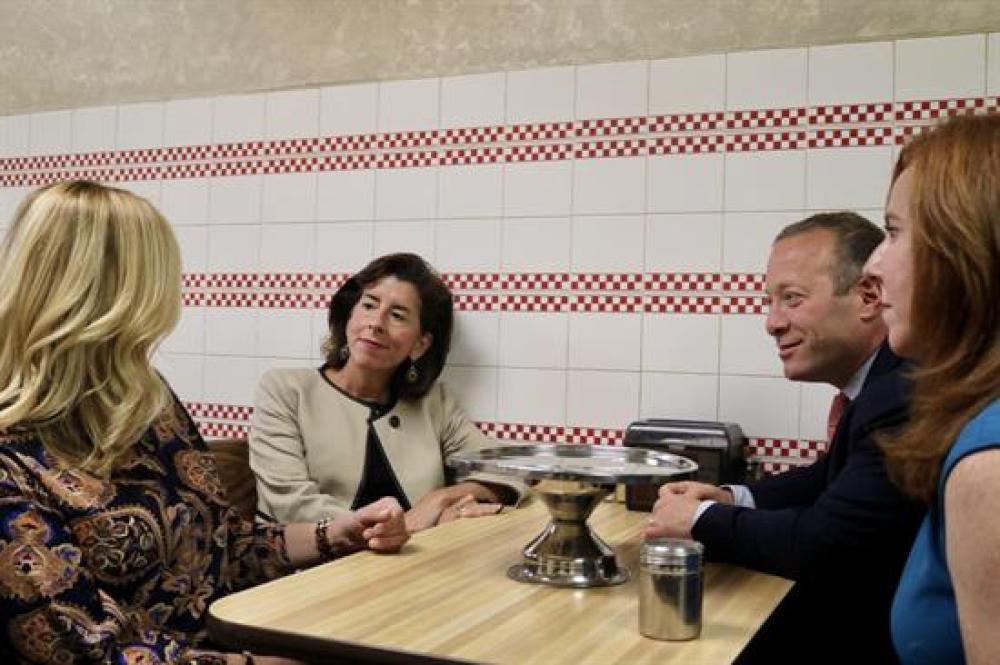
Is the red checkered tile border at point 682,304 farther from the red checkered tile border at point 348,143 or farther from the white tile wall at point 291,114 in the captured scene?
the white tile wall at point 291,114

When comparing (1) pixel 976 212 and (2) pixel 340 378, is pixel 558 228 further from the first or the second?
(1) pixel 976 212

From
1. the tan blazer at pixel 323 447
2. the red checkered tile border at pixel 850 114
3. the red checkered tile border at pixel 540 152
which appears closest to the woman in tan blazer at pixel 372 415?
the tan blazer at pixel 323 447

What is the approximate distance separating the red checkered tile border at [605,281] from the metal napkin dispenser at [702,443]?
21.0 inches

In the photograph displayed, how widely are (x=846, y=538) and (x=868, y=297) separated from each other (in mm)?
894

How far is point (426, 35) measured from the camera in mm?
3738

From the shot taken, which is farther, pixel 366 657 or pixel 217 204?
pixel 217 204

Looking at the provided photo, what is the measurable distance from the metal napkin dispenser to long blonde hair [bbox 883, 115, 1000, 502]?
1.60 metres

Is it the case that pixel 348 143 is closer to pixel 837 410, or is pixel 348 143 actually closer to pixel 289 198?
pixel 289 198

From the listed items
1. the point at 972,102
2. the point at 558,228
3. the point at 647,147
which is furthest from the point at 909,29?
the point at 558,228

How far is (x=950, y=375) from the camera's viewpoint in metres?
1.31

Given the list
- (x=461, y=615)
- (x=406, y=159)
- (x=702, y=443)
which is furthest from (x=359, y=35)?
(x=461, y=615)

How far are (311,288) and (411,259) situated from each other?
64 cm

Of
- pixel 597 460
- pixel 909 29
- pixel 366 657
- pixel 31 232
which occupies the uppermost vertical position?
pixel 909 29

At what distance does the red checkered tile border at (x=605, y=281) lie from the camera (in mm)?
3422
